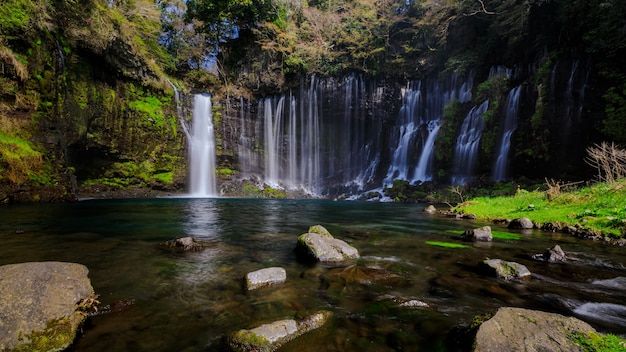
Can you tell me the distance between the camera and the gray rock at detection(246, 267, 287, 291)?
12.5 feet

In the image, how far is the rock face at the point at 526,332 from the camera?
2.05 meters

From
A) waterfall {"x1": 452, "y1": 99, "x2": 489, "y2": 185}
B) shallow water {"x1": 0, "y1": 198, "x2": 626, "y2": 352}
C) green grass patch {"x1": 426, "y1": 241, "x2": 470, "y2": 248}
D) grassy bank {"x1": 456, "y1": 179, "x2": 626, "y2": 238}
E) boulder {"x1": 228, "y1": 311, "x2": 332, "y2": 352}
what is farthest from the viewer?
waterfall {"x1": 452, "y1": 99, "x2": 489, "y2": 185}

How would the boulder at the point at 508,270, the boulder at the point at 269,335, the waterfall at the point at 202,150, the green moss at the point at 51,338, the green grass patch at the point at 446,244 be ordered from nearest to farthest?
1. the green moss at the point at 51,338
2. the boulder at the point at 269,335
3. the boulder at the point at 508,270
4. the green grass patch at the point at 446,244
5. the waterfall at the point at 202,150

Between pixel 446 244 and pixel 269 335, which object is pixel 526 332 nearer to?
pixel 269 335

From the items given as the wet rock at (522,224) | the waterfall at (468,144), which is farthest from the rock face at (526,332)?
the waterfall at (468,144)

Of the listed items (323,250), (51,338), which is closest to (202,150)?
(323,250)

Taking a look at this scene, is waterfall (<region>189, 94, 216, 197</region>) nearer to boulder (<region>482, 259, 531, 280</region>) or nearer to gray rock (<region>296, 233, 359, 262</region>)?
gray rock (<region>296, 233, 359, 262</region>)

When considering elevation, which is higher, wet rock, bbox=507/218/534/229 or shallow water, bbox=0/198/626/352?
shallow water, bbox=0/198/626/352

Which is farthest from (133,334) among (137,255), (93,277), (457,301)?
(457,301)

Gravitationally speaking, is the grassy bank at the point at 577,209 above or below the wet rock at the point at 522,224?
above

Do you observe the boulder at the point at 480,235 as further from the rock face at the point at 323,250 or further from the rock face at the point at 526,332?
the rock face at the point at 526,332

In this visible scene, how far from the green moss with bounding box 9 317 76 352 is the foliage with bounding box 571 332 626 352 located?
4.02 meters

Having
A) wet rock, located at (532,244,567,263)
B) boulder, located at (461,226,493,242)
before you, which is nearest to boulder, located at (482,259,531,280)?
wet rock, located at (532,244,567,263)

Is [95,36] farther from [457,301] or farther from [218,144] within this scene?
[457,301]
